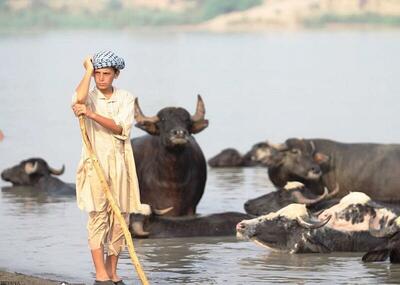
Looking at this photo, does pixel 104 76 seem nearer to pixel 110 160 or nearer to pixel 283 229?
pixel 110 160

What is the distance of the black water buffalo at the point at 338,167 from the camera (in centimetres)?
1769

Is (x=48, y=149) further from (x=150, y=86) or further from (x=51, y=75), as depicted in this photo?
(x=51, y=75)

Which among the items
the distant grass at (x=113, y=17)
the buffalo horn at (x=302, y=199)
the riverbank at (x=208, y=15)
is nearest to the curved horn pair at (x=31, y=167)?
the buffalo horn at (x=302, y=199)

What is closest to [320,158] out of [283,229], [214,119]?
[283,229]

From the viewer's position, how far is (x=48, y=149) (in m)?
25.0

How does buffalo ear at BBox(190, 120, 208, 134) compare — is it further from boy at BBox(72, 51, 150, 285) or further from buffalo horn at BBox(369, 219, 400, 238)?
boy at BBox(72, 51, 150, 285)

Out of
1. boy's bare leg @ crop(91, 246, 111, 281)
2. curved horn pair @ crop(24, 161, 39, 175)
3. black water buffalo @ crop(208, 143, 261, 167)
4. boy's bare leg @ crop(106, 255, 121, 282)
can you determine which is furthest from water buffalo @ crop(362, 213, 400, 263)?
black water buffalo @ crop(208, 143, 261, 167)

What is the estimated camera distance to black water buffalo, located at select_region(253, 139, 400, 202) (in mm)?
17688

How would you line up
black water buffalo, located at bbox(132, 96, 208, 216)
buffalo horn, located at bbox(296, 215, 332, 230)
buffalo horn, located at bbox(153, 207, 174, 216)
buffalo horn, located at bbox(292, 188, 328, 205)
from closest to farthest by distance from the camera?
buffalo horn, located at bbox(296, 215, 332, 230) → buffalo horn, located at bbox(292, 188, 328, 205) → buffalo horn, located at bbox(153, 207, 174, 216) → black water buffalo, located at bbox(132, 96, 208, 216)

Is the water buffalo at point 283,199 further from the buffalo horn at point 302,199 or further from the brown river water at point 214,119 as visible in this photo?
the brown river water at point 214,119

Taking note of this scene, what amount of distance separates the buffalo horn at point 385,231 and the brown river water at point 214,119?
258 millimetres

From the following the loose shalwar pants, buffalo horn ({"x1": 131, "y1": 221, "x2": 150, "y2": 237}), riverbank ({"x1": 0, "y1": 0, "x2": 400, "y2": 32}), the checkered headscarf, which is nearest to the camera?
the checkered headscarf

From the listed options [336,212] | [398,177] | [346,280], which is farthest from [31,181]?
[346,280]

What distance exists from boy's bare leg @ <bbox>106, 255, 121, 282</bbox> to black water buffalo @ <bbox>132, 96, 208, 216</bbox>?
4552 mm
